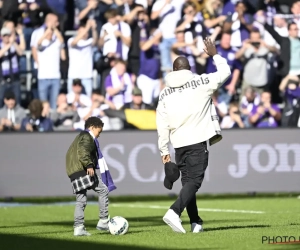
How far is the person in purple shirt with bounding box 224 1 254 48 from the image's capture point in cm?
2227

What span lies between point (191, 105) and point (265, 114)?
10.4m

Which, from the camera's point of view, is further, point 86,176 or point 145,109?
point 145,109

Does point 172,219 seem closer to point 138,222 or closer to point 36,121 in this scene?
point 138,222

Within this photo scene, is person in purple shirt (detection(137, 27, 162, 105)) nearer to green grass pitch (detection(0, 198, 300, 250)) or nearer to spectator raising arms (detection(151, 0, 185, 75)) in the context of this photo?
spectator raising arms (detection(151, 0, 185, 75))

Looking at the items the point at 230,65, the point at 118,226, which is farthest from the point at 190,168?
the point at 230,65

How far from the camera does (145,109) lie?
844 inches

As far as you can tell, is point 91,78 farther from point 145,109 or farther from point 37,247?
point 37,247

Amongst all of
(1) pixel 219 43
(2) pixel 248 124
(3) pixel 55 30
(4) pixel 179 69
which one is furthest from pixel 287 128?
(4) pixel 179 69

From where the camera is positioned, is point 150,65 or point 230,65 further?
point 230,65

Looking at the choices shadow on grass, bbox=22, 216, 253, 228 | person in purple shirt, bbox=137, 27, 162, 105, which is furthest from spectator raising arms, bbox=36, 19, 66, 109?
shadow on grass, bbox=22, 216, 253, 228

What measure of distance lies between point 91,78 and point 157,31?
6.42ft

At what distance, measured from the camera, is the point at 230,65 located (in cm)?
2214

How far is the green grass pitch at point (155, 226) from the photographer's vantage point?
10.7m

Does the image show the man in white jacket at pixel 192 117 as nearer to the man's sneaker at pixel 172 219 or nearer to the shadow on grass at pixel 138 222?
the man's sneaker at pixel 172 219
